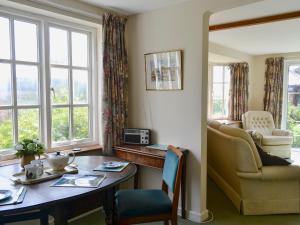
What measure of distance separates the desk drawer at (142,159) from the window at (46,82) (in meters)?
0.46

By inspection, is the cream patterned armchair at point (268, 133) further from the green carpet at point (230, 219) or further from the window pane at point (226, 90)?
the green carpet at point (230, 219)

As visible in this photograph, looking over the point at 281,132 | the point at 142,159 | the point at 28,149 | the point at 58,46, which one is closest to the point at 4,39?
the point at 58,46

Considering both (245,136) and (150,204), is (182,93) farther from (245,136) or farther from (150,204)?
(150,204)

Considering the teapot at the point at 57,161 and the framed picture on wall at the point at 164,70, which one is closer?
the teapot at the point at 57,161

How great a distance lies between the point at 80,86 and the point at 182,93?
1.22 metres

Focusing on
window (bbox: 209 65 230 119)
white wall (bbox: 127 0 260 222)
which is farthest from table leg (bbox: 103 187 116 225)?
window (bbox: 209 65 230 119)

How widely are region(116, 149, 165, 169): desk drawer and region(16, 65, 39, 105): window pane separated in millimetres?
1101

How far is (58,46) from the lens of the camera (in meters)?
2.84

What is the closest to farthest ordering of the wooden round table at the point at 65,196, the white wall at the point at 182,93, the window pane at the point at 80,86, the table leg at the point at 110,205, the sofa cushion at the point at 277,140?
the wooden round table at the point at 65,196, the table leg at the point at 110,205, the white wall at the point at 182,93, the window pane at the point at 80,86, the sofa cushion at the point at 277,140

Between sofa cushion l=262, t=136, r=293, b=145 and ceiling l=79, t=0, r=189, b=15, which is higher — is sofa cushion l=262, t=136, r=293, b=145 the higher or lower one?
the lower one

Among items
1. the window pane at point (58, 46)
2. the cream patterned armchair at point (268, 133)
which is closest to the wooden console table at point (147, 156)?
the window pane at point (58, 46)

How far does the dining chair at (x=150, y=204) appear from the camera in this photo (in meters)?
1.92

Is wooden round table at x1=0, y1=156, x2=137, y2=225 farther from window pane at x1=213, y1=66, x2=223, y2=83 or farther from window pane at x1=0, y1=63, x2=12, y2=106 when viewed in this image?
window pane at x1=213, y1=66, x2=223, y2=83

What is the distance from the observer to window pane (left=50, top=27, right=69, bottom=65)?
109 inches
